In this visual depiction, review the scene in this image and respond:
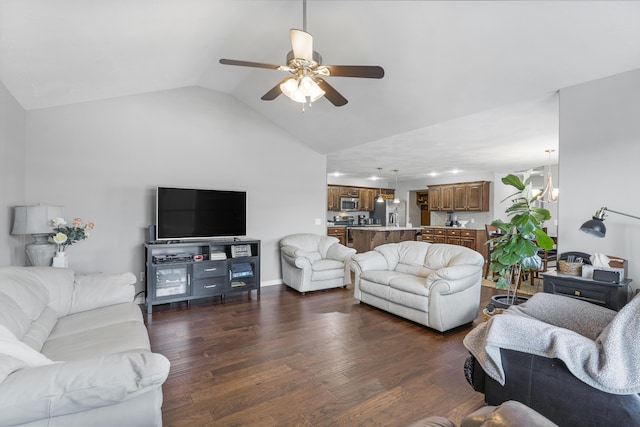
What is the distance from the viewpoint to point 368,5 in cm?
262

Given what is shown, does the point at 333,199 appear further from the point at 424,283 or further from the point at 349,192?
the point at 424,283

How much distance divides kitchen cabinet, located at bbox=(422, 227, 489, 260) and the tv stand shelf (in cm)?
540

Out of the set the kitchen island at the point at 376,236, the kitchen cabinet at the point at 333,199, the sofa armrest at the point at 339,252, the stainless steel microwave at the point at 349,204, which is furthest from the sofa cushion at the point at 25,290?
the stainless steel microwave at the point at 349,204

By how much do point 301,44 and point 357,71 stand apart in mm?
503

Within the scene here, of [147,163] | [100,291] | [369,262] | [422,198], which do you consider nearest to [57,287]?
[100,291]

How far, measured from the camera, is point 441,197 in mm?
8750

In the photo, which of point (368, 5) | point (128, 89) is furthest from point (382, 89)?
point (128, 89)

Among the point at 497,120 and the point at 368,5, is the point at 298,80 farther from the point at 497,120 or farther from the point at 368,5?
the point at 497,120

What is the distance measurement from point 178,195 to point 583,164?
14.9 ft

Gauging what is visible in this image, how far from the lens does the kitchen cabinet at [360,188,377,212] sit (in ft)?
32.5

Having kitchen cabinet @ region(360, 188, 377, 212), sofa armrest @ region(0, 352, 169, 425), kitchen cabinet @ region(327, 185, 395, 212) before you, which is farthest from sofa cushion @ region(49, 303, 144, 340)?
kitchen cabinet @ region(360, 188, 377, 212)

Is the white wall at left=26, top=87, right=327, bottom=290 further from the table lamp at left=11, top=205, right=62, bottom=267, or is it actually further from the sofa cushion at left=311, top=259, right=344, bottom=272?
the sofa cushion at left=311, top=259, right=344, bottom=272

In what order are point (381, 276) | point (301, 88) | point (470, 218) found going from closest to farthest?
point (301, 88)
point (381, 276)
point (470, 218)

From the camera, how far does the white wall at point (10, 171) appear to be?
9.18 ft
